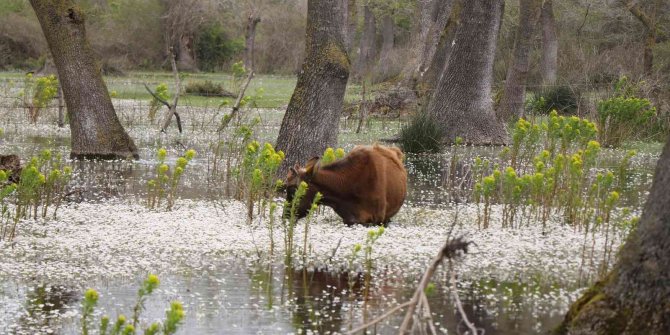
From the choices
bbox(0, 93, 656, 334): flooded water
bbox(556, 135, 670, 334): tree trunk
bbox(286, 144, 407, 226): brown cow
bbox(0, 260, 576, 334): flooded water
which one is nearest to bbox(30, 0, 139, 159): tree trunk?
bbox(0, 93, 656, 334): flooded water

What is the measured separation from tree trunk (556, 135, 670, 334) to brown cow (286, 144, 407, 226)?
512 centimetres

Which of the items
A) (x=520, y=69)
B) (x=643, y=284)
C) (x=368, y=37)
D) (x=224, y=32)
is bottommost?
(x=643, y=284)

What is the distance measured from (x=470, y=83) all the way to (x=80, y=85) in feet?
28.5

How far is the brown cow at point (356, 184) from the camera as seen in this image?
11570 millimetres

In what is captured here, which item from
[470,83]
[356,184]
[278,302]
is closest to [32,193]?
[356,184]

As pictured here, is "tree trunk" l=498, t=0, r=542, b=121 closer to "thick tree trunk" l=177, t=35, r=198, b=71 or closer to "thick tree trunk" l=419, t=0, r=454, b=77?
"thick tree trunk" l=419, t=0, r=454, b=77

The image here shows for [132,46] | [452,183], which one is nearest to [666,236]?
[452,183]

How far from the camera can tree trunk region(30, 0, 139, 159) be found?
56.5ft

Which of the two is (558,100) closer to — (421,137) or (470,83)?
(470,83)

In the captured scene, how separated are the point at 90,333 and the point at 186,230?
4.12 metres

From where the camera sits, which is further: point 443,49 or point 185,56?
point 185,56

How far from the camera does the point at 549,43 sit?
43156 mm

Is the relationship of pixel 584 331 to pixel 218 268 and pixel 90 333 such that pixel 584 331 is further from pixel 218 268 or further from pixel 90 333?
pixel 218 268

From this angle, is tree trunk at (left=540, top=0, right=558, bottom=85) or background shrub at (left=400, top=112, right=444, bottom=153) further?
tree trunk at (left=540, top=0, right=558, bottom=85)
